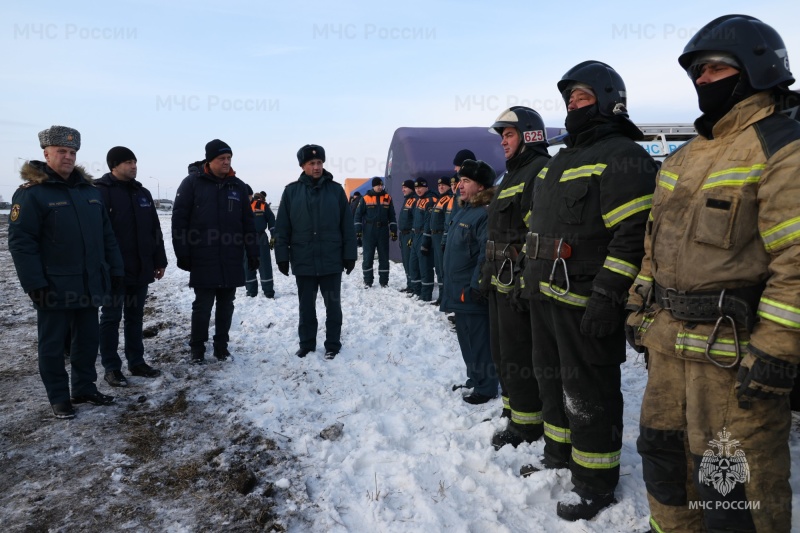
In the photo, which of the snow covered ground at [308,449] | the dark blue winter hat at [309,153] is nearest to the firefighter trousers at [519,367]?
the snow covered ground at [308,449]

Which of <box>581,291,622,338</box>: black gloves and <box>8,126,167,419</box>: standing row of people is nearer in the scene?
<box>581,291,622,338</box>: black gloves

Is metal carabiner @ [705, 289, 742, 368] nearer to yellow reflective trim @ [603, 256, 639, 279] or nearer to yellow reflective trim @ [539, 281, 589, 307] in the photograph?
yellow reflective trim @ [603, 256, 639, 279]

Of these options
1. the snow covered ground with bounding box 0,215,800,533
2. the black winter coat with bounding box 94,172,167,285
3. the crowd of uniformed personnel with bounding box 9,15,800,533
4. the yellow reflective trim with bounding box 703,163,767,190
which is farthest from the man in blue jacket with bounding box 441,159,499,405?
the black winter coat with bounding box 94,172,167,285

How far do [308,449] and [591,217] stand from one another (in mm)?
2518

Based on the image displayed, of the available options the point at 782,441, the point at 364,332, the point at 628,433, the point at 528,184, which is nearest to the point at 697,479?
the point at 782,441

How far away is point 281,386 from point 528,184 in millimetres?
3082

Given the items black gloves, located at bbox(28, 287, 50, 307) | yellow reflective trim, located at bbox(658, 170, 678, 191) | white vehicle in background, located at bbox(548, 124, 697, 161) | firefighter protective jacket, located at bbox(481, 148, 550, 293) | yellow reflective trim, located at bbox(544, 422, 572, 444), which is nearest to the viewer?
yellow reflective trim, located at bbox(658, 170, 678, 191)

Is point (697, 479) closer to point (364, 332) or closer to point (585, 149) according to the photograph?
point (585, 149)

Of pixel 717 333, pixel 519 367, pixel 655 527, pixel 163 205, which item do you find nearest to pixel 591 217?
pixel 717 333

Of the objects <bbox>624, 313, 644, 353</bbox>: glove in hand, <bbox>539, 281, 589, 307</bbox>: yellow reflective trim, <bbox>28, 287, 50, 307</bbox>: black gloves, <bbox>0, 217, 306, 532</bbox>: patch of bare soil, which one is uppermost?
<bbox>539, 281, 589, 307</bbox>: yellow reflective trim

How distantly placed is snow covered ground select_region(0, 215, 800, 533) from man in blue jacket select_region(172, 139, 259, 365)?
68 cm

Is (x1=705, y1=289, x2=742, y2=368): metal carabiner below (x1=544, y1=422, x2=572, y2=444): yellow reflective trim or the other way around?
the other way around

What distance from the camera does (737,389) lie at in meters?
1.94

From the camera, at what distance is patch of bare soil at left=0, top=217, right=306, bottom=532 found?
9.59ft
